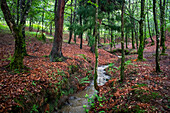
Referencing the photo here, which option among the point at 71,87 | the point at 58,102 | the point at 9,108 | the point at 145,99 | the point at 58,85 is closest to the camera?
the point at 9,108

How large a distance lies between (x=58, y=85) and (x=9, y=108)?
2603mm

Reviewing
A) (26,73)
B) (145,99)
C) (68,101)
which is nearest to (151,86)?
(145,99)

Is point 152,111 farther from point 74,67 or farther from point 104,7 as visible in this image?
point 104,7

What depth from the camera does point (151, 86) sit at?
5098 millimetres

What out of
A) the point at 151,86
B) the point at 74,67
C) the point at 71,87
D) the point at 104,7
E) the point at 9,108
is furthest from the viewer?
the point at 104,7

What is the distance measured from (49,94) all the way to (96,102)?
2350 millimetres

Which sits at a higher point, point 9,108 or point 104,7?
point 104,7

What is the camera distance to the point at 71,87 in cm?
705

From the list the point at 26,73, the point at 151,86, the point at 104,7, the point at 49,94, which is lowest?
the point at 49,94

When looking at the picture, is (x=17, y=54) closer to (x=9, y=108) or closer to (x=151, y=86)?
(x=9, y=108)

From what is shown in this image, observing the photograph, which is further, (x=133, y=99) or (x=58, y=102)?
(x=58, y=102)

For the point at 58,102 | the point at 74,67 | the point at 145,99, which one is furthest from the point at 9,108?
the point at 74,67

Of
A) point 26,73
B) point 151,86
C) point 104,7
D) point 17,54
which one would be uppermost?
point 104,7

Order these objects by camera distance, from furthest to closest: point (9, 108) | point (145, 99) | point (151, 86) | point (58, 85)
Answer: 1. point (58, 85)
2. point (151, 86)
3. point (145, 99)
4. point (9, 108)
